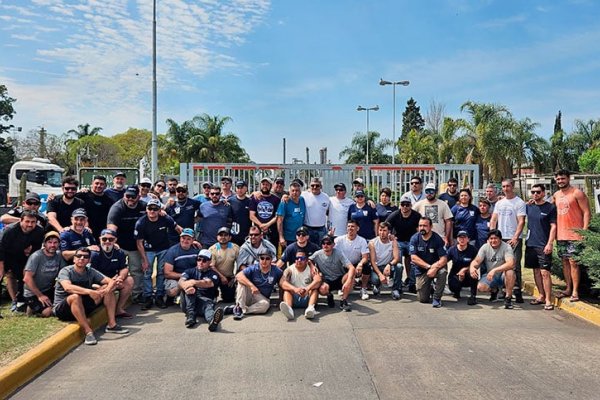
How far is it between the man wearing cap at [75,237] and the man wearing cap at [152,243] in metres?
0.77

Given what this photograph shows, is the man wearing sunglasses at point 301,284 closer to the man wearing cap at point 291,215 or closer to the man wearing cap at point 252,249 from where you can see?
the man wearing cap at point 252,249

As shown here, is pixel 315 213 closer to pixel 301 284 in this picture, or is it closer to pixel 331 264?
pixel 331 264

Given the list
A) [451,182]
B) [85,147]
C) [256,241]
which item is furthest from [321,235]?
[85,147]

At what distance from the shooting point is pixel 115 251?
6.96 m

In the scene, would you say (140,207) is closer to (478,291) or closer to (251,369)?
(251,369)

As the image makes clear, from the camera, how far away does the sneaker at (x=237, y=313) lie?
700 cm

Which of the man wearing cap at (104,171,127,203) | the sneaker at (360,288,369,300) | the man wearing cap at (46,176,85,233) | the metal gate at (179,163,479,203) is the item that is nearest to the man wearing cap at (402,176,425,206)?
the sneaker at (360,288,369,300)

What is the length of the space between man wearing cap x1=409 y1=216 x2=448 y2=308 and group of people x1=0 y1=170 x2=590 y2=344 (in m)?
0.02

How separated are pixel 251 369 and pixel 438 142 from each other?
1681 inches

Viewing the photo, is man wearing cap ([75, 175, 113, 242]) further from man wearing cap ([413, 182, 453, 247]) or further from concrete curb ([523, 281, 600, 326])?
concrete curb ([523, 281, 600, 326])

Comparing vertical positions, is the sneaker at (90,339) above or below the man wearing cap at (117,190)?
below

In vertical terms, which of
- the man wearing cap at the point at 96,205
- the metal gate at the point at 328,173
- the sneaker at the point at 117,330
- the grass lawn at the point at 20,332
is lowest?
the sneaker at the point at 117,330

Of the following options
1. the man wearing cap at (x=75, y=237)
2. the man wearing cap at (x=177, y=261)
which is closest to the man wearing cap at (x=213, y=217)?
the man wearing cap at (x=177, y=261)

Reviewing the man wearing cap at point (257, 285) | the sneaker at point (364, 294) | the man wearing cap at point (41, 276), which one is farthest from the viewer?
the sneaker at point (364, 294)
